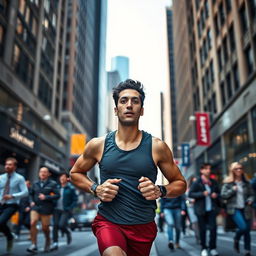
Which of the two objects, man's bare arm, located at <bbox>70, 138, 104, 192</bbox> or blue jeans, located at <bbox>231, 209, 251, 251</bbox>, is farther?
blue jeans, located at <bbox>231, 209, 251, 251</bbox>

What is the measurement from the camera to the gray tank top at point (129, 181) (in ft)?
8.04

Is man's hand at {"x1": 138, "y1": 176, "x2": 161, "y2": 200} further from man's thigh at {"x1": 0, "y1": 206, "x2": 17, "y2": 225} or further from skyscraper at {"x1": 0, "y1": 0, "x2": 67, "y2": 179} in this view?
skyscraper at {"x1": 0, "y1": 0, "x2": 67, "y2": 179}

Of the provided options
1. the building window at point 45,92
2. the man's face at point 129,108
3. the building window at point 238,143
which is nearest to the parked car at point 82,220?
the building window at point 238,143

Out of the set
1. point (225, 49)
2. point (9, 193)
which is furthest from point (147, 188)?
point (225, 49)

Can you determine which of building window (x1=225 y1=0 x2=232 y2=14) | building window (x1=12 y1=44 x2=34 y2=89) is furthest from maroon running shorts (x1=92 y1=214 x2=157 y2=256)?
building window (x1=225 y1=0 x2=232 y2=14)

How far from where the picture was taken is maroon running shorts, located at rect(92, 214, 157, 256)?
2328mm

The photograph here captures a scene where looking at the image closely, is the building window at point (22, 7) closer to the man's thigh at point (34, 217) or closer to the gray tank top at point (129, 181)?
the man's thigh at point (34, 217)

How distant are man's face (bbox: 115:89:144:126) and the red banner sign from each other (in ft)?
85.0

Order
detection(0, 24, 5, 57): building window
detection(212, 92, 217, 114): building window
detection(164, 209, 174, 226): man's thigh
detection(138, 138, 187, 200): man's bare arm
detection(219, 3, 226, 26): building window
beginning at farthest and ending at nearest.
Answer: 1. detection(212, 92, 217, 114): building window
2. detection(219, 3, 226, 26): building window
3. detection(0, 24, 5, 57): building window
4. detection(164, 209, 174, 226): man's thigh
5. detection(138, 138, 187, 200): man's bare arm

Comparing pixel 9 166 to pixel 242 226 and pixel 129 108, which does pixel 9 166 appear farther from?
pixel 242 226

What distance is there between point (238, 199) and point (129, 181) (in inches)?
201

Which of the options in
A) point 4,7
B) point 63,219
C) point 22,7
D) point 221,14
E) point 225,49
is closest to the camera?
point 63,219

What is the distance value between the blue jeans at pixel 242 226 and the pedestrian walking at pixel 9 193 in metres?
4.41

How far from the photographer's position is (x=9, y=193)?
6.58 meters
